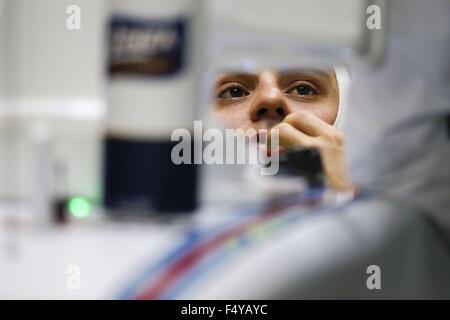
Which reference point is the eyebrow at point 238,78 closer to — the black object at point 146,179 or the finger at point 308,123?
the finger at point 308,123

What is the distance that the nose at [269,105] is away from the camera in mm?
117

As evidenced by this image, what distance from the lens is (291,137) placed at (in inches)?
4.5

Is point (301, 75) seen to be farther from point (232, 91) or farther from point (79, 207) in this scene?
point (79, 207)

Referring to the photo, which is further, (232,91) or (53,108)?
(53,108)

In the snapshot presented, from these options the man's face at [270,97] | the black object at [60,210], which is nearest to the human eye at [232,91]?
the man's face at [270,97]

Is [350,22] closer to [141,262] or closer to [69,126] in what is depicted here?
[141,262]

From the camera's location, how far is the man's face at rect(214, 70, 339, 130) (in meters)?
0.12

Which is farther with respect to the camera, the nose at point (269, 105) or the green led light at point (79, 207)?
the green led light at point (79, 207)

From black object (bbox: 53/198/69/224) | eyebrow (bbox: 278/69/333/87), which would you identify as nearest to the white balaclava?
eyebrow (bbox: 278/69/333/87)

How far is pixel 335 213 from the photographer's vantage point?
0.56 meters

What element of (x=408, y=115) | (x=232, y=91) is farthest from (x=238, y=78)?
(x=408, y=115)

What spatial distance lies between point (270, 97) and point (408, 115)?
8.2 inches

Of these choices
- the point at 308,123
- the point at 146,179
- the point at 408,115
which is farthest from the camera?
the point at 146,179
